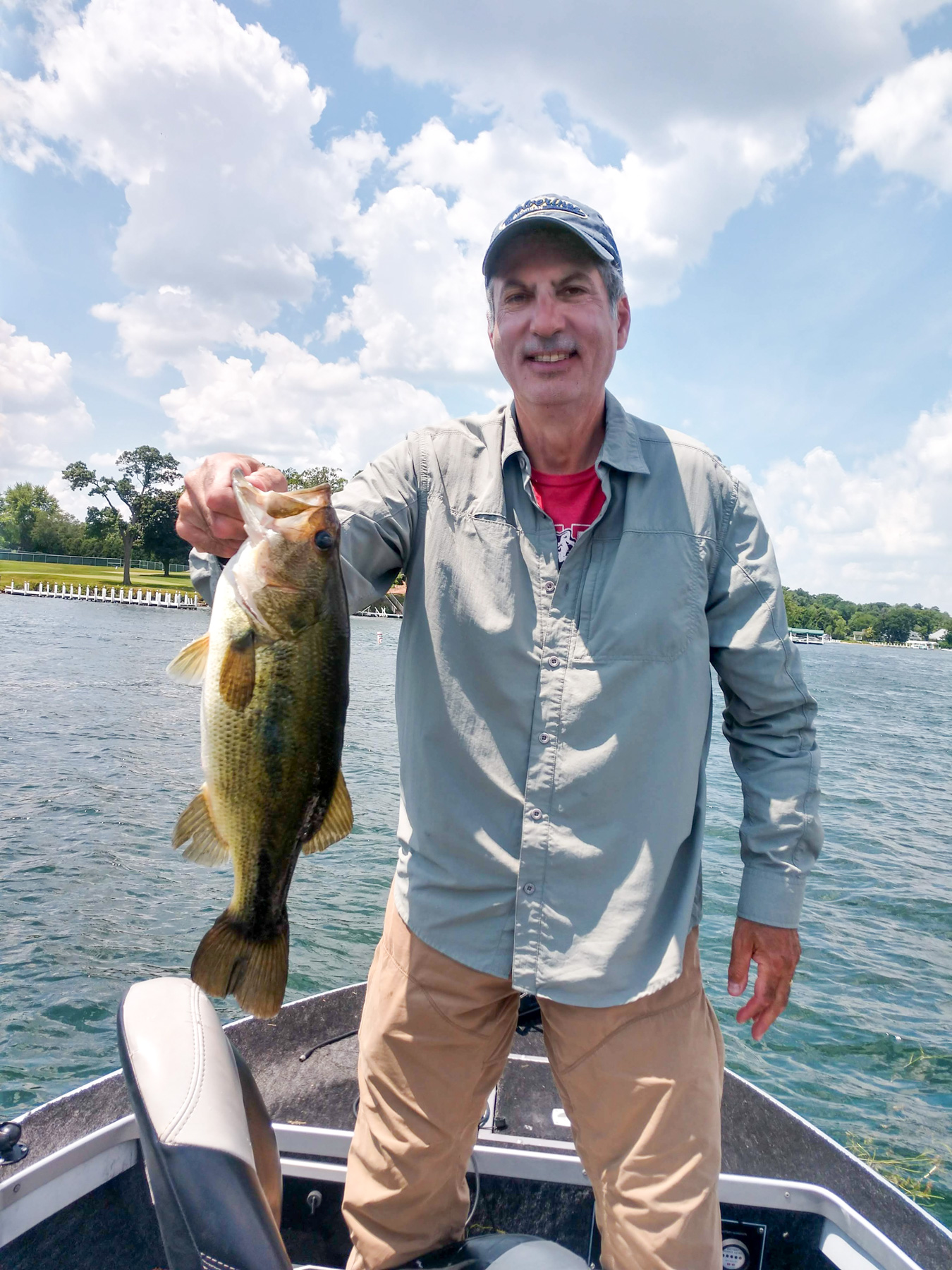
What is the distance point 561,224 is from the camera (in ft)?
8.85

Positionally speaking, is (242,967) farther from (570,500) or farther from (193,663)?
(570,500)

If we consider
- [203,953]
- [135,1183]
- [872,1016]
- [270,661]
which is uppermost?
[270,661]

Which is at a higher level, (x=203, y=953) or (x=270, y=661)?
(x=270, y=661)

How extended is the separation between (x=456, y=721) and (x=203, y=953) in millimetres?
943

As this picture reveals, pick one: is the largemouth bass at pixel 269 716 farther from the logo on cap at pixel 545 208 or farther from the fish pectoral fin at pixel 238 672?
the logo on cap at pixel 545 208

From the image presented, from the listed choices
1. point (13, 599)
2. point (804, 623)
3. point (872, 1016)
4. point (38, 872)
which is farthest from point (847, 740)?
point (804, 623)

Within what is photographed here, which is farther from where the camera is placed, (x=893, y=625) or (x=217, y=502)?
(x=893, y=625)

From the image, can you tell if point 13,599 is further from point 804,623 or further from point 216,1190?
point 804,623

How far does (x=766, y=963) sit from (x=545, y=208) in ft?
8.35

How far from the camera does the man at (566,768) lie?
8.41 ft

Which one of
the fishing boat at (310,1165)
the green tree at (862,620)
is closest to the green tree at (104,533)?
the fishing boat at (310,1165)

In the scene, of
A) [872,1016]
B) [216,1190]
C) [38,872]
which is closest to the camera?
[216,1190]

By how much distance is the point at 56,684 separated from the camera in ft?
88.7

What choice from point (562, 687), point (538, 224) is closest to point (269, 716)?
point (562, 687)
